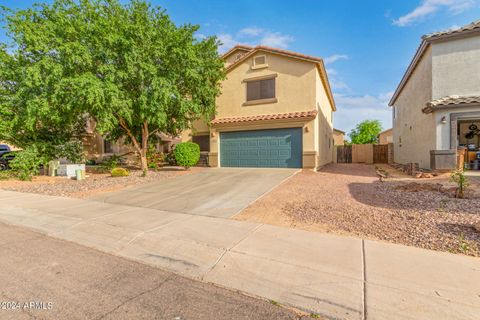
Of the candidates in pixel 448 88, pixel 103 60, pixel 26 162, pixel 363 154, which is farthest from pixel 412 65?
pixel 26 162

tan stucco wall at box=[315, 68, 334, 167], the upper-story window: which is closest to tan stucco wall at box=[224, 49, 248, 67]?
the upper-story window

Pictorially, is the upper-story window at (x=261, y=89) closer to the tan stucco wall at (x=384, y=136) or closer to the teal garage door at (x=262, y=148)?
the teal garage door at (x=262, y=148)

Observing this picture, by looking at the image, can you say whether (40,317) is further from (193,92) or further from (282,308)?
(193,92)

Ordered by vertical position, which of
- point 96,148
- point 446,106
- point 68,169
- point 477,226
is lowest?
point 477,226

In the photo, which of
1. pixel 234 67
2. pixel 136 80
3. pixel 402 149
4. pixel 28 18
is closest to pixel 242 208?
pixel 136 80

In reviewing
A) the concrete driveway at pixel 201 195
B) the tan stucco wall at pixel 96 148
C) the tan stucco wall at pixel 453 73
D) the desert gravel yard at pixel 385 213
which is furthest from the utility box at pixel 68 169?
the tan stucco wall at pixel 453 73

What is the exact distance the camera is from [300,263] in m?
3.61

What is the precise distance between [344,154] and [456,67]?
15.9 m

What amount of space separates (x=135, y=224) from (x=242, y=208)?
280 cm

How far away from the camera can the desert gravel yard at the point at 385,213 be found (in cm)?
441

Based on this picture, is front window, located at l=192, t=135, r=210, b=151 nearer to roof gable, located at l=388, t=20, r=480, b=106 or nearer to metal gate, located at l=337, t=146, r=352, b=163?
roof gable, located at l=388, t=20, r=480, b=106

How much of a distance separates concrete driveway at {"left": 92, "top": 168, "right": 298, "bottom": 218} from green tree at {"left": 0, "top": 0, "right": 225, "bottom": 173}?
170 inches

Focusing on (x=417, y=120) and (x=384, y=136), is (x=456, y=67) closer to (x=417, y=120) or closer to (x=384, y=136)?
(x=417, y=120)

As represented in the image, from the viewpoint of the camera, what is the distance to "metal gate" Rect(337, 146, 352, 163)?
2602 cm
